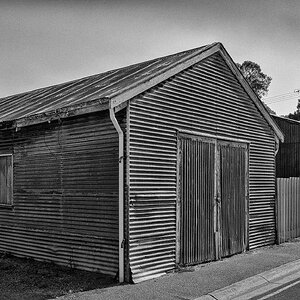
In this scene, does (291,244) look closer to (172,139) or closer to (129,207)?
(172,139)

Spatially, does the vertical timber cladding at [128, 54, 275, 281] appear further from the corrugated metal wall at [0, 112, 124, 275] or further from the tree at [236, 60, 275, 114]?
the tree at [236, 60, 275, 114]

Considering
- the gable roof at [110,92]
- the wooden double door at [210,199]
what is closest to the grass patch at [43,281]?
the wooden double door at [210,199]

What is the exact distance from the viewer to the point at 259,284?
27.9 feet

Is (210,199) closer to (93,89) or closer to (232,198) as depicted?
(232,198)

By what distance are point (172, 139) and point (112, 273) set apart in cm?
310

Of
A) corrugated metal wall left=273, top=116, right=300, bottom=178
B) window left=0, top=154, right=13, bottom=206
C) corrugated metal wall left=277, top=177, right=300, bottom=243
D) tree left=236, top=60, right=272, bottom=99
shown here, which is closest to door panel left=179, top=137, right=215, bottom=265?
corrugated metal wall left=277, top=177, right=300, bottom=243

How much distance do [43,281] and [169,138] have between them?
385cm

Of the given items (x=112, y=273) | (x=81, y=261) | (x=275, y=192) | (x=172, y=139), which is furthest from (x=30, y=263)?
(x=275, y=192)

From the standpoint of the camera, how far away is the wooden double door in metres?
9.83

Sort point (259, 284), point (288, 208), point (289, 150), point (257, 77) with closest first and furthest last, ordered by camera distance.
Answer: point (259, 284) → point (288, 208) → point (289, 150) → point (257, 77)

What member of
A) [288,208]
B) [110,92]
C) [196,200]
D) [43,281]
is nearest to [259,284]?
[196,200]

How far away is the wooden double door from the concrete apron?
1.62 metres

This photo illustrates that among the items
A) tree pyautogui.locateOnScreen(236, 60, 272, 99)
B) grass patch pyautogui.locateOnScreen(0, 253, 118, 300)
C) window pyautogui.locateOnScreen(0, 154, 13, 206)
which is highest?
tree pyautogui.locateOnScreen(236, 60, 272, 99)

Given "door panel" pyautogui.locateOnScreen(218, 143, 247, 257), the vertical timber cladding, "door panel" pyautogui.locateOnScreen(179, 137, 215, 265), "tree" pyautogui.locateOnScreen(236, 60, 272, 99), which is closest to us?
the vertical timber cladding
